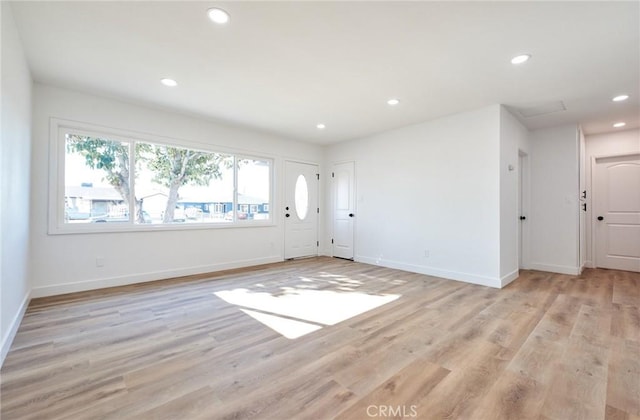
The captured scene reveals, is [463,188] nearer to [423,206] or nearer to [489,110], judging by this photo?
[423,206]

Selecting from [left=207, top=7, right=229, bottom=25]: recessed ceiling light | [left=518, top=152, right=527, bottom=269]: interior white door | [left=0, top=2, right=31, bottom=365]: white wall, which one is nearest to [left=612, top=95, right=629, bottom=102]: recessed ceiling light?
[left=518, top=152, right=527, bottom=269]: interior white door

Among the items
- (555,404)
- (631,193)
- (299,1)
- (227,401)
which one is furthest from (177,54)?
(631,193)

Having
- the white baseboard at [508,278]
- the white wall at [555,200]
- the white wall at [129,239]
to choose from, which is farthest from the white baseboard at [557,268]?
the white wall at [129,239]

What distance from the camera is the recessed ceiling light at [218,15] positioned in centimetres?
211

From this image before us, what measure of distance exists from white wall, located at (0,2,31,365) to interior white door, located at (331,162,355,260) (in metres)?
4.87

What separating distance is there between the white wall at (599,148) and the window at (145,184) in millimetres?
6331

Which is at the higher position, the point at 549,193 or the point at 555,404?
the point at 549,193

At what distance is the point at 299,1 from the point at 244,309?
A: 9.36ft

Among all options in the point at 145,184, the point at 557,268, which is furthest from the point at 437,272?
the point at 145,184

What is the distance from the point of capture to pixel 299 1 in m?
2.01

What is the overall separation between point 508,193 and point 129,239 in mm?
5588

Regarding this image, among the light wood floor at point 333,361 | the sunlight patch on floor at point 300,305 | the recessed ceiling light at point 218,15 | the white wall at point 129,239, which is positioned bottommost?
the light wood floor at point 333,361

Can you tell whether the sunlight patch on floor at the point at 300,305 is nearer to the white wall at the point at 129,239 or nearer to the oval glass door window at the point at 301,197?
the white wall at the point at 129,239

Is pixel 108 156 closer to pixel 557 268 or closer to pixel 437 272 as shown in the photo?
pixel 437 272
